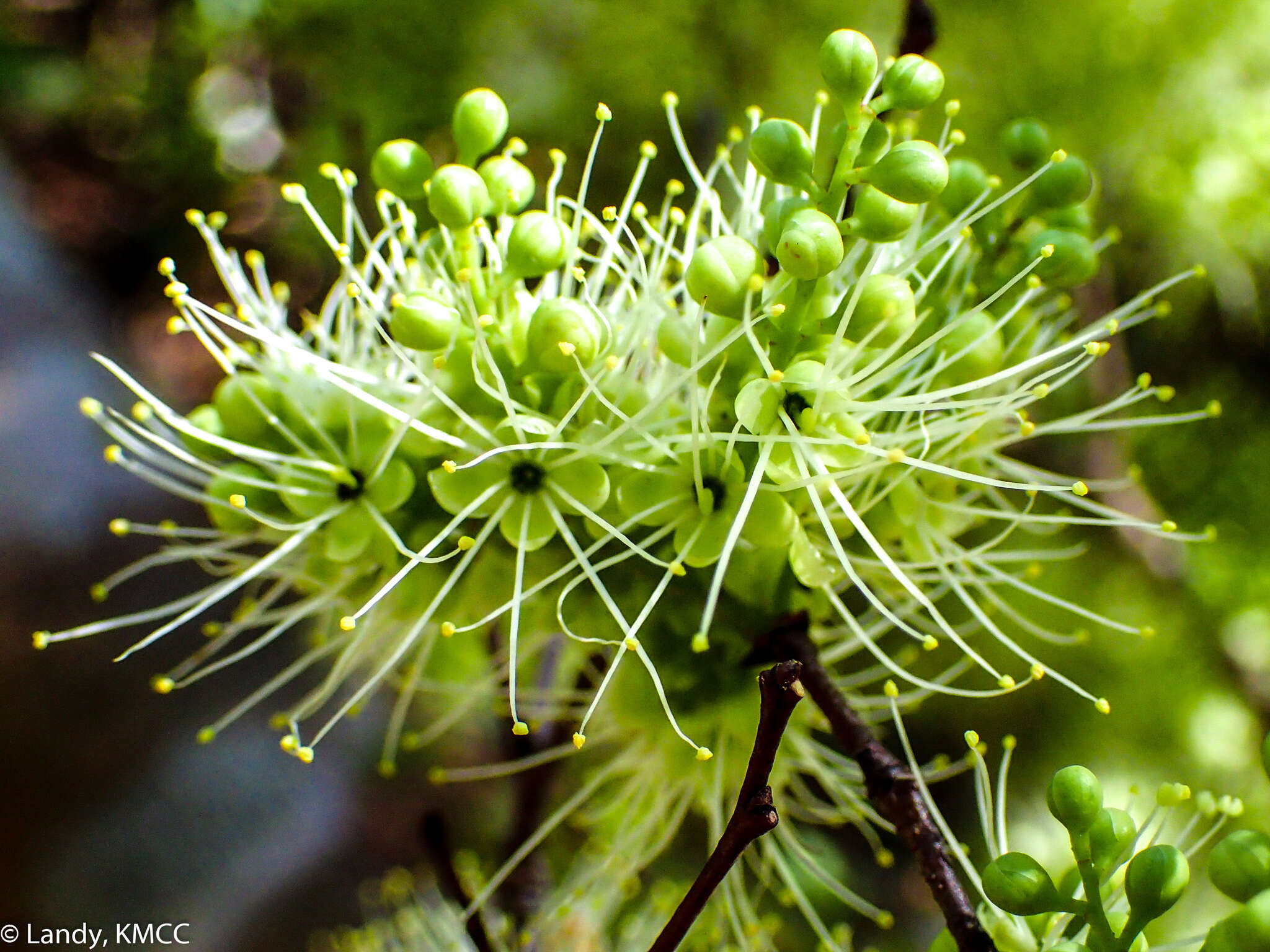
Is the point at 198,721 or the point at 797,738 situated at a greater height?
the point at 797,738

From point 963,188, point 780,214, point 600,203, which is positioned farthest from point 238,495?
point 600,203

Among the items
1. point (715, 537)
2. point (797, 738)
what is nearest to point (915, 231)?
point (715, 537)

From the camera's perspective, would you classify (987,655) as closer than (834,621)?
No

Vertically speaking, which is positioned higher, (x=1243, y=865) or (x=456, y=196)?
(x=456, y=196)

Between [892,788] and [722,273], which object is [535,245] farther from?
[892,788]

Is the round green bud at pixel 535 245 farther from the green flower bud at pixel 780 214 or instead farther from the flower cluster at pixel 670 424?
the green flower bud at pixel 780 214

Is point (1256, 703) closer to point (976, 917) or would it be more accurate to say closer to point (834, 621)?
point (834, 621)

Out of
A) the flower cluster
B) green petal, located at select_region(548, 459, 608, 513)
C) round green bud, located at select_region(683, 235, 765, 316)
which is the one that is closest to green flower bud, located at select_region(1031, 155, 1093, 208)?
the flower cluster
